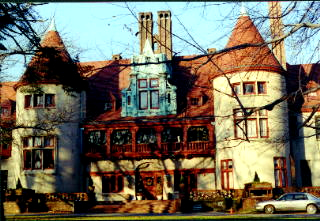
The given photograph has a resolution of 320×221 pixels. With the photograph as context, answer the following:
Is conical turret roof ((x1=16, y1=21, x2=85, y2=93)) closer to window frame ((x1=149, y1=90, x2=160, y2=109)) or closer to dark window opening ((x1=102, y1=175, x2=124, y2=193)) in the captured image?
window frame ((x1=149, y1=90, x2=160, y2=109))

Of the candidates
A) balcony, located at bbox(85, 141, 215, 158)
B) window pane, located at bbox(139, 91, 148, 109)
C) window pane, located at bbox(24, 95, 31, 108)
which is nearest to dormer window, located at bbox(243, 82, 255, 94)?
balcony, located at bbox(85, 141, 215, 158)

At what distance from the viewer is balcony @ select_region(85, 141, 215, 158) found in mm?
26203

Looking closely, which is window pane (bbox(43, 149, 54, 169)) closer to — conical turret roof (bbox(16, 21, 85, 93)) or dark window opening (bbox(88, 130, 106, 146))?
dark window opening (bbox(88, 130, 106, 146))

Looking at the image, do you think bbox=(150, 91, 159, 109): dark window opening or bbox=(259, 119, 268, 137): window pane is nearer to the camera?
bbox=(259, 119, 268, 137): window pane

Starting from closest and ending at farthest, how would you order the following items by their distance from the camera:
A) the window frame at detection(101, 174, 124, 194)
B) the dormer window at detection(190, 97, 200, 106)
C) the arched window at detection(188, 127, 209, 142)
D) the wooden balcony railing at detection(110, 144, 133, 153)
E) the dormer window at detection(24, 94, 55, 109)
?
the dormer window at detection(24, 94, 55, 109) → the arched window at detection(188, 127, 209, 142) → the wooden balcony railing at detection(110, 144, 133, 153) → the window frame at detection(101, 174, 124, 194) → the dormer window at detection(190, 97, 200, 106)

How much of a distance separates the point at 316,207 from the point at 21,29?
15.1 meters

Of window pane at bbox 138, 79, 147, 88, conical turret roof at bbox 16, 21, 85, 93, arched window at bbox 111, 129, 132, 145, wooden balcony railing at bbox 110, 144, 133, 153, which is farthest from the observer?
window pane at bbox 138, 79, 147, 88

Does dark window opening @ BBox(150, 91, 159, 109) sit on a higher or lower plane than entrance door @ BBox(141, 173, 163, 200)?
higher

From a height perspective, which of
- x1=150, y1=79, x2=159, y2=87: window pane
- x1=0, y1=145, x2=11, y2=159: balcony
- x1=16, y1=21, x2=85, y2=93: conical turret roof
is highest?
x1=150, y1=79, x2=159, y2=87: window pane

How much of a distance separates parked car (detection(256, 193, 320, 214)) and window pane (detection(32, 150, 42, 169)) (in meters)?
13.7

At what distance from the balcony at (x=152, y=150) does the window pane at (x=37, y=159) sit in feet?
9.49

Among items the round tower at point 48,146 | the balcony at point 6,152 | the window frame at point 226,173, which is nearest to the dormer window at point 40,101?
the round tower at point 48,146

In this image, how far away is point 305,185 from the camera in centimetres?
2638

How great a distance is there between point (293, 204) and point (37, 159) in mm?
15574
